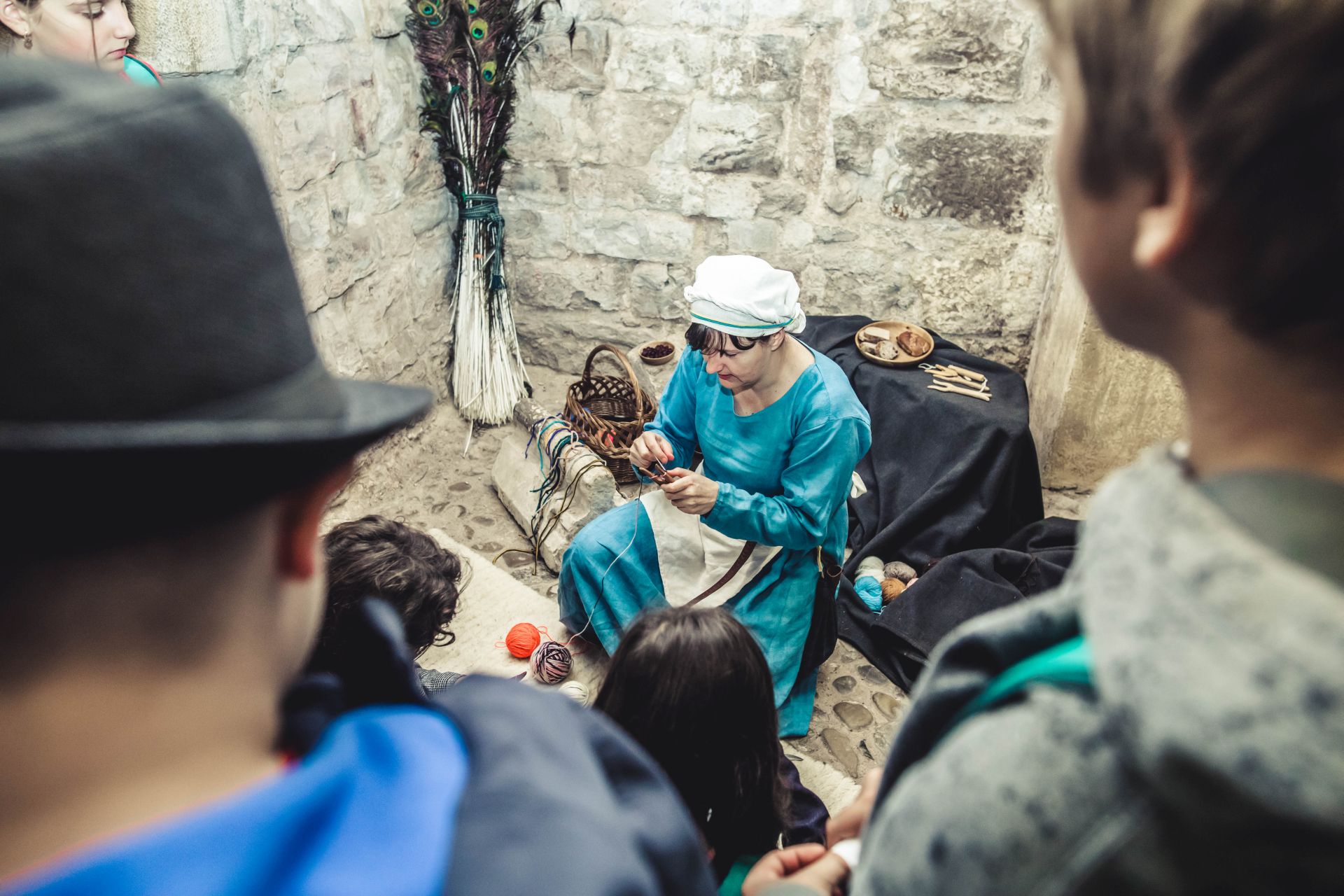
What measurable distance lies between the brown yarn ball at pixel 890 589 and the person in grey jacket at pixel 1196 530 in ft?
7.97

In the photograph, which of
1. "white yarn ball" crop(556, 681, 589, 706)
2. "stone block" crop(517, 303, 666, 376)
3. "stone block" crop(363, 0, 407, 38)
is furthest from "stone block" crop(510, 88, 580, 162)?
"white yarn ball" crop(556, 681, 589, 706)

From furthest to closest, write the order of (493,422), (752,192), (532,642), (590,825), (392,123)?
(493,422) < (752,192) < (392,123) < (532,642) < (590,825)

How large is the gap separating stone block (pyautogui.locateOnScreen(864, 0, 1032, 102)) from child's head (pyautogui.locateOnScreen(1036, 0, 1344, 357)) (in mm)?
3151

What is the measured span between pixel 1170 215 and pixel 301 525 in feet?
1.86

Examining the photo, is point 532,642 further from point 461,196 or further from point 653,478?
point 461,196

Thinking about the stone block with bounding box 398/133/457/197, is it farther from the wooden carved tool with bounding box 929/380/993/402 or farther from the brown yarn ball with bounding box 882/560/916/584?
the brown yarn ball with bounding box 882/560/916/584

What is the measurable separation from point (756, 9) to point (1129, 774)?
3.60 meters

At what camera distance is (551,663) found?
2523 mm

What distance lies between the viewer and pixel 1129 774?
0.48 m

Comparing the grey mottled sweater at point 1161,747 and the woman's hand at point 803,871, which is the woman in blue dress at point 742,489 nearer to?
the woman's hand at point 803,871

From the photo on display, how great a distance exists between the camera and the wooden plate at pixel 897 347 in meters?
3.45

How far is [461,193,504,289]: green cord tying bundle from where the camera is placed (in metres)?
3.90

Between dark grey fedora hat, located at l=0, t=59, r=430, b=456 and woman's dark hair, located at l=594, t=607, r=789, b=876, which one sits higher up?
dark grey fedora hat, located at l=0, t=59, r=430, b=456

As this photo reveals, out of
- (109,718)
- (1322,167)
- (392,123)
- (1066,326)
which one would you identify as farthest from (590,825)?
(392,123)
